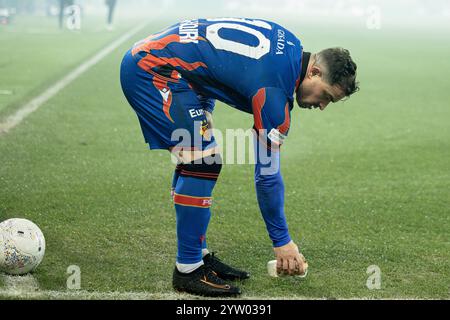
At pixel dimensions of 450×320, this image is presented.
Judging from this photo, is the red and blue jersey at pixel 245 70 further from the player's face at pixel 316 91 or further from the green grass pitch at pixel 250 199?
the green grass pitch at pixel 250 199

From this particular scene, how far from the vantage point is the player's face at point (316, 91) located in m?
4.13

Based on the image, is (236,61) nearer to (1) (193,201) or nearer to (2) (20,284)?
(1) (193,201)

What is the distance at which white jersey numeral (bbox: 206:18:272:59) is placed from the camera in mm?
4141

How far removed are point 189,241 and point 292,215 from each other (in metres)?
2.12

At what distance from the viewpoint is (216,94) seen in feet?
14.5

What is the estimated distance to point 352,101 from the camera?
15.0m

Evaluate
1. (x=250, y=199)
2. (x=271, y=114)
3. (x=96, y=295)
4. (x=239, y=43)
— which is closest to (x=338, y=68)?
(x=271, y=114)

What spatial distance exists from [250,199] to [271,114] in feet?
9.72

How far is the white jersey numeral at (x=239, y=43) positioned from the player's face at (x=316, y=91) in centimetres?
28

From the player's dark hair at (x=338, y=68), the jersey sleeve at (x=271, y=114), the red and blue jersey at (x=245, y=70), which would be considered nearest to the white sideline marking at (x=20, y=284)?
the red and blue jersey at (x=245, y=70)
